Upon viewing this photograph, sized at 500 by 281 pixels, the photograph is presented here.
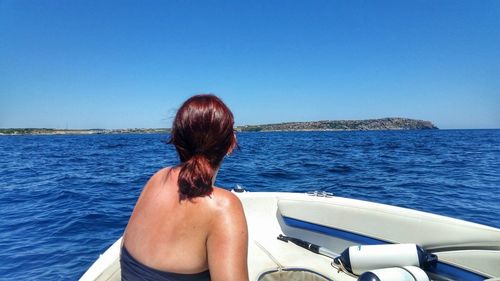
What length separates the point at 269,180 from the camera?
11.3m

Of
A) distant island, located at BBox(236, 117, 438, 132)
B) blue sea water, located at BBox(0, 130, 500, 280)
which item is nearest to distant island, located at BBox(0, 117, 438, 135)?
distant island, located at BBox(236, 117, 438, 132)

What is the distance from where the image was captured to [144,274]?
152 cm

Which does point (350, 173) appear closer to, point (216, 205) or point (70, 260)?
point (70, 260)

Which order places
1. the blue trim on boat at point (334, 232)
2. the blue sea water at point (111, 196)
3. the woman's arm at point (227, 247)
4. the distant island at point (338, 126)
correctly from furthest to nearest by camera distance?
the distant island at point (338, 126) → the blue sea water at point (111, 196) → the blue trim on boat at point (334, 232) → the woman's arm at point (227, 247)

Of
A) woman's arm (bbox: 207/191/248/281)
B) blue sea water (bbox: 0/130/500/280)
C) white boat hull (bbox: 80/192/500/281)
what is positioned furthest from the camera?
Answer: blue sea water (bbox: 0/130/500/280)

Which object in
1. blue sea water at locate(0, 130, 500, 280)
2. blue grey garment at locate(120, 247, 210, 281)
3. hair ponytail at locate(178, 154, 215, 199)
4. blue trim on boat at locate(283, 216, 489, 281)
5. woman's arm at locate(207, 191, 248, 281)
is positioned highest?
hair ponytail at locate(178, 154, 215, 199)

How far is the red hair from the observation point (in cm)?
147

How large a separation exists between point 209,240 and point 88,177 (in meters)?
13.2

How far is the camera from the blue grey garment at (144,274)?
1.46 metres

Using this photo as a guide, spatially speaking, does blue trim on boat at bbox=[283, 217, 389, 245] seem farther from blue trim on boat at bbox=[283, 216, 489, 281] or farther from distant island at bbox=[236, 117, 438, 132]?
distant island at bbox=[236, 117, 438, 132]

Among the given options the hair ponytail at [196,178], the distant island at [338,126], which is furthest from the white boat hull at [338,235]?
the distant island at [338,126]

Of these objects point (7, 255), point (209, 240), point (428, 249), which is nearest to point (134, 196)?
point (7, 255)

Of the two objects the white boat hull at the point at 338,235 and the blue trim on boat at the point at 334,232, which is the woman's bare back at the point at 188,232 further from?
the blue trim on boat at the point at 334,232

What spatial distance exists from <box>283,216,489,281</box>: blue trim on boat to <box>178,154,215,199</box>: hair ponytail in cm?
274
